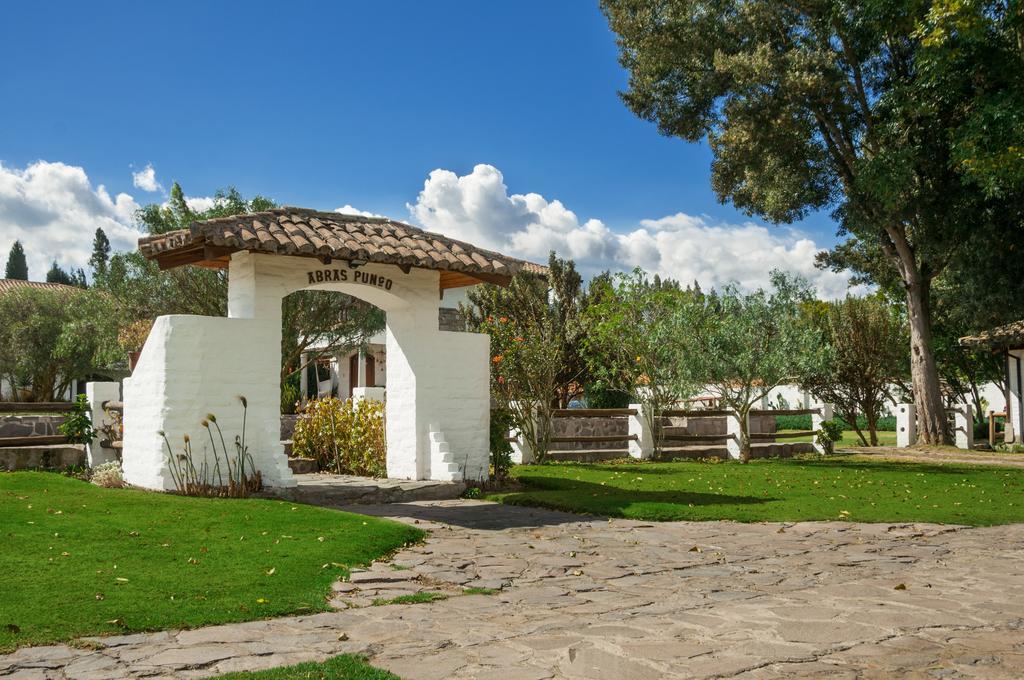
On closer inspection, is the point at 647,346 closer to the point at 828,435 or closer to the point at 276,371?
the point at 828,435

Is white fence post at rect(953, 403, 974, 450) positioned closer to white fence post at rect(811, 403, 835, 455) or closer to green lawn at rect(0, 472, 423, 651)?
white fence post at rect(811, 403, 835, 455)

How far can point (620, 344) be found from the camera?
19.0 metres

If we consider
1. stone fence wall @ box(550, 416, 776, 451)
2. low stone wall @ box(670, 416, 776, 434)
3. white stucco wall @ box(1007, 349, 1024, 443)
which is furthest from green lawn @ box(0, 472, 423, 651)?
white stucco wall @ box(1007, 349, 1024, 443)

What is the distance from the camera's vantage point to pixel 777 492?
12.0 meters

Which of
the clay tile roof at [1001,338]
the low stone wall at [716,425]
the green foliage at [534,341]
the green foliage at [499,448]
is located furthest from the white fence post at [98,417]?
the clay tile roof at [1001,338]

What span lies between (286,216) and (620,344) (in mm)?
9552

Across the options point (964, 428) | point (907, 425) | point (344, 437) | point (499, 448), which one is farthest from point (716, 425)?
point (344, 437)

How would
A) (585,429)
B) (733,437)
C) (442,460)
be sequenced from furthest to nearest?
(585,429) < (733,437) < (442,460)

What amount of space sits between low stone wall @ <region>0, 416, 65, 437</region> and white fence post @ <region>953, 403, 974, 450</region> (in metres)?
23.0

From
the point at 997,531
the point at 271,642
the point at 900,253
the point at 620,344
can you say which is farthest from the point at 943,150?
the point at 271,642

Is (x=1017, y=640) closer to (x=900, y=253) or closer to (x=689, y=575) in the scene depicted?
(x=689, y=575)

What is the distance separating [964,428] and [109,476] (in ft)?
76.2

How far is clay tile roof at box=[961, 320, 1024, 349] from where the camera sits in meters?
23.0

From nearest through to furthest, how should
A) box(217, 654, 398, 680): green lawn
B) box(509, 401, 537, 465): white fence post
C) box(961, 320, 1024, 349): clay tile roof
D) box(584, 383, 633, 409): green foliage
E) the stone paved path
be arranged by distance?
box(217, 654, 398, 680): green lawn → the stone paved path → box(509, 401, 537, 465): white fence post → box(961, 320, 1024, 349): clay tile roof → box(584, 383, 633, 409): green foliage
